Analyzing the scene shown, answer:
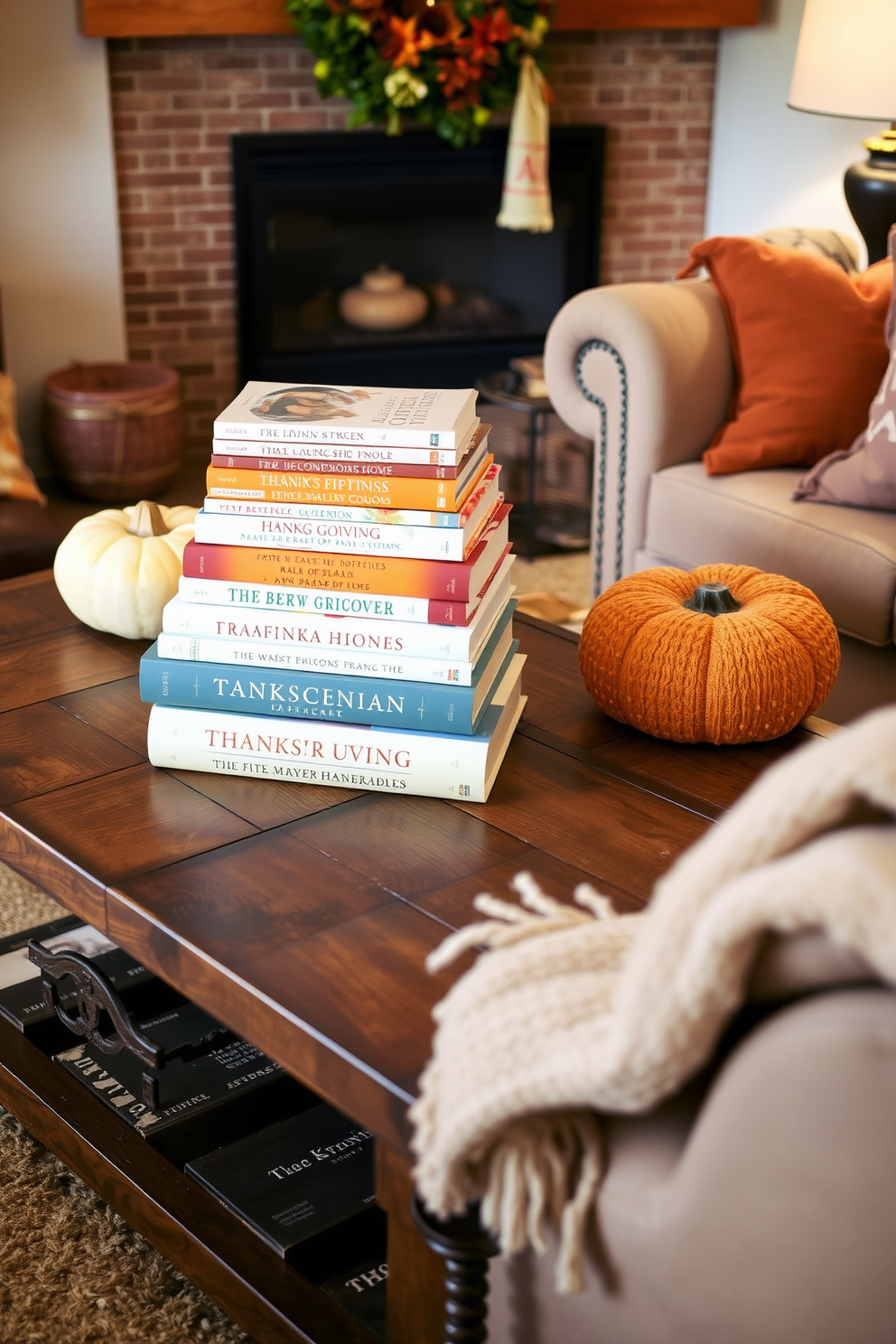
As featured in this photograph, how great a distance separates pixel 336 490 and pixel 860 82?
221 centimetres

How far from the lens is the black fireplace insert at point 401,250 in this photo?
4.12 metres

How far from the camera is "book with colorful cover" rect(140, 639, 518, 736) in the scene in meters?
1.28

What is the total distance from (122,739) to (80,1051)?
14.0 inches

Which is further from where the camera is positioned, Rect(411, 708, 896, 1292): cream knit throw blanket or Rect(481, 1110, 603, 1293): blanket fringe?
Rect(481, 1110, 603, 1293): blanket fringe

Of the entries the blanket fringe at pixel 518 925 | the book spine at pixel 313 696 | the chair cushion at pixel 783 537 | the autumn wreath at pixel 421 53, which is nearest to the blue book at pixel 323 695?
the book spine at pixel 313 696

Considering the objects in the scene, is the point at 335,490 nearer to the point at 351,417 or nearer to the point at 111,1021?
the point at 351,417

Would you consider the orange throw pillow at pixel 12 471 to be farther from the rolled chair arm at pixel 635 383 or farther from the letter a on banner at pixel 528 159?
the letter a on banner at pixel 528 159

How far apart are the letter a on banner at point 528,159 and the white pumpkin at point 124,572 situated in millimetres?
2702

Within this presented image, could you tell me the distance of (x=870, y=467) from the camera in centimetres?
226

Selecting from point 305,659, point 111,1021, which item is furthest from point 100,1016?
point 305,659

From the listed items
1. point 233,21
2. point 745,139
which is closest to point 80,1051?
point 233,21

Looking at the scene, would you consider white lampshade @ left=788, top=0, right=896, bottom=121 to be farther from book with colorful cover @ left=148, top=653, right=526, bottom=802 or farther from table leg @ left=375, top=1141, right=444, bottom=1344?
table leg @ left=375, top=1141, right=444, bottom=1344

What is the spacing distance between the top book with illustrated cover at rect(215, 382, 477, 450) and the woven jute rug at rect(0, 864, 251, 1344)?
0.82 metres

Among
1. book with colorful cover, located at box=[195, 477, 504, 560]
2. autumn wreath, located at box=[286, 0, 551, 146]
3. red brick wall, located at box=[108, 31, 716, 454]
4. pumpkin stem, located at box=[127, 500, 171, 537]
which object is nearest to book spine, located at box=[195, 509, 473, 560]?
book with colorful cover, located at box=[195, 477, 504, 560]
